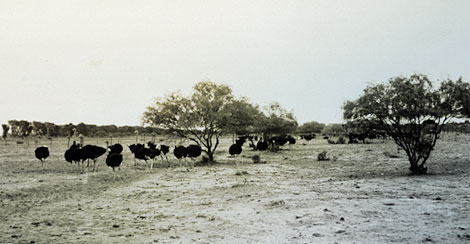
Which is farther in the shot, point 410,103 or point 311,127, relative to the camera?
point 311,127

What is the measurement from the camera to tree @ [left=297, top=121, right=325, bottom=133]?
144m

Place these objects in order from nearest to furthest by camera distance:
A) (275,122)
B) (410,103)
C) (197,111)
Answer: (410,103), (197,111), (275,122)

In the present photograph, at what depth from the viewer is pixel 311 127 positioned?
152 meters

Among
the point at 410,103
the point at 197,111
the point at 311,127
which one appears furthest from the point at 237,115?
the point at 311,127

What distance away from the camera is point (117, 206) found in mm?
12734

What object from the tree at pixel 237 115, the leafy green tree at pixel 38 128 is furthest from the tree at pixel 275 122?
the leafy green tree at pixel 38 128

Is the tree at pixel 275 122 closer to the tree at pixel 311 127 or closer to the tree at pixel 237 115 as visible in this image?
the tree at pixel 237 115

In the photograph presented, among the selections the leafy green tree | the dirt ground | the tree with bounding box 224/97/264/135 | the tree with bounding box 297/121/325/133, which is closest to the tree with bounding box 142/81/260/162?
the tree with bounding box 224/97/264/135

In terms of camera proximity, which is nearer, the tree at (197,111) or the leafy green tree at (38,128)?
the tree at (197,111)

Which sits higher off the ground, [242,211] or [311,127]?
[311,127]

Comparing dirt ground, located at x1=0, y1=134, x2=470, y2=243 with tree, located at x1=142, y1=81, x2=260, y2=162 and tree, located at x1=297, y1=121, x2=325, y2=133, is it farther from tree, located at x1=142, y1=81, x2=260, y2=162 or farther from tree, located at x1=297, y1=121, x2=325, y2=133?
tree, located at x1=297, y1=121, x2=325, y2=133

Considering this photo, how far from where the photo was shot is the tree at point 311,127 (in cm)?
14362

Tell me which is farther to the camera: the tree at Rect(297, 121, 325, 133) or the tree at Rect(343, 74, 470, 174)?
the tree at Rect(297, 121, 325, 133)

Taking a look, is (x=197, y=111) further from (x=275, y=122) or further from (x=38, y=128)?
(x=38, y=128)
